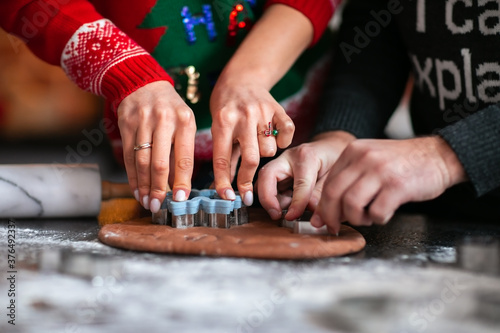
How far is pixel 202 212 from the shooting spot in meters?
0.87

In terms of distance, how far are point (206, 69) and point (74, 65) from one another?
0.31m

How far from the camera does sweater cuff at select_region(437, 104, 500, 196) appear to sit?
2.64ft

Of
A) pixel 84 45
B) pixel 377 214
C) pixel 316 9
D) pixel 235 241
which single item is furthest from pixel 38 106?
pixel 377 214

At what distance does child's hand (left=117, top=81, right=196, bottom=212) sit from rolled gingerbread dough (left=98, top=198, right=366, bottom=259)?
7 centimetres

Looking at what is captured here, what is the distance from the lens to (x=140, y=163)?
89 cm

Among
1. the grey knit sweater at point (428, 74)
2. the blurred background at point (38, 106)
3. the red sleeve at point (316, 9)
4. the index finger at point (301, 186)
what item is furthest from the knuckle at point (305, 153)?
the blurred background at point (38, 106)

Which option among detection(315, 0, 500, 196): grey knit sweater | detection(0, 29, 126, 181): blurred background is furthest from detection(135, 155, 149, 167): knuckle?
detection(0, 29, 126, 181): blurred background

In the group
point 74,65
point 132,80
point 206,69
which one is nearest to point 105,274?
point 132,80

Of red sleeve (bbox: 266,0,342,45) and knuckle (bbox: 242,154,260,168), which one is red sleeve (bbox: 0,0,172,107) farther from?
red sleeve (bbox: 266,0,342,45)

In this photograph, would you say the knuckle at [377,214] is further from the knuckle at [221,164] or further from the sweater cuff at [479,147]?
the knuckle at [221,164]

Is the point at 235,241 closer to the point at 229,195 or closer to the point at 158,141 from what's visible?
the point at 229,195

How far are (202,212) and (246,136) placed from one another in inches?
5.9

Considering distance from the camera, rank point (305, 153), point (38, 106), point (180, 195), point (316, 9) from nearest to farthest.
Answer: point (180, 195) < point (305, 153) < point (316, 9) < point (38, 106)

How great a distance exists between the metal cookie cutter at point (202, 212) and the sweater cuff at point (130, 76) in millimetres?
209
